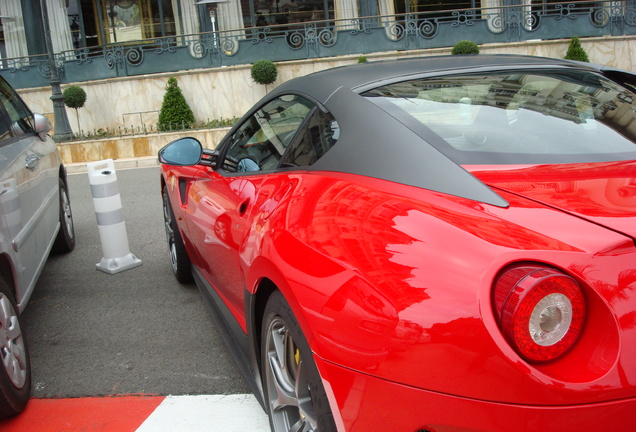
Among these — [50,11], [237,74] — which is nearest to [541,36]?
[237,74]

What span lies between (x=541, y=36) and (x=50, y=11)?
15.9m

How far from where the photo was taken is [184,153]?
3.70 m

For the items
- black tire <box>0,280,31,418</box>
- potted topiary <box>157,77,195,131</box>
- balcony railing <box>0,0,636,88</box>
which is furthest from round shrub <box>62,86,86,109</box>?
black tire <box>0,280,31,418</box>

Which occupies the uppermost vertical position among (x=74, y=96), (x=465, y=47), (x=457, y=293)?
(x=465, y=47)

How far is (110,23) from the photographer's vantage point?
22.9 meters

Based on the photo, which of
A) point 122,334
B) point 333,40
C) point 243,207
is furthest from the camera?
point 333,40

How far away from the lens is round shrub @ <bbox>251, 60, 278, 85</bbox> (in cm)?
1795

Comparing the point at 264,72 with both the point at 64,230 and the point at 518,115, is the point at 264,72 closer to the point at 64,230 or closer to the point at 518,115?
the point at 64,230

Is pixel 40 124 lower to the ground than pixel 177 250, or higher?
higher

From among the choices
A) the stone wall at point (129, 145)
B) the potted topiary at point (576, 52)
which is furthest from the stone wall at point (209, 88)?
the stone wall at point (129, 145)

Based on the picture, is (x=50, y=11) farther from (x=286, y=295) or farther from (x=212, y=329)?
(x=286, y=295)

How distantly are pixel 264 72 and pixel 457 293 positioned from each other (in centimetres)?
1701

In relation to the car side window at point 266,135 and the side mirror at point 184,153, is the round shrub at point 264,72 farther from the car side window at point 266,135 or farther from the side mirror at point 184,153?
the car side window at point 266,135

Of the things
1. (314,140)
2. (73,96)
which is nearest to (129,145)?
(73,96)
